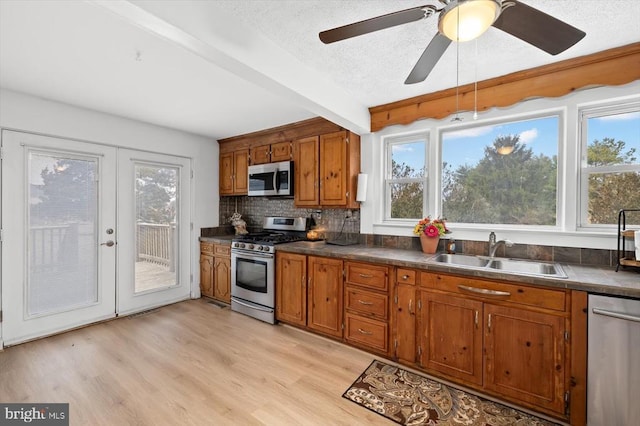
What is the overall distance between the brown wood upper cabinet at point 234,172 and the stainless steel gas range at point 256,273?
0.94 meters

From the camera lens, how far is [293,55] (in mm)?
2096

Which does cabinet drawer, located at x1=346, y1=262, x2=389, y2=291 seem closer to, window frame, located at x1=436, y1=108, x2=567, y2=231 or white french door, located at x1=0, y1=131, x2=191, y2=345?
window frame, located at x1=436, y1=108, x2=567, y2=231

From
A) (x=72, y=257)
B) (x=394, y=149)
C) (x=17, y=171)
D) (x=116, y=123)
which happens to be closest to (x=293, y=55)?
(x=394, y=149)

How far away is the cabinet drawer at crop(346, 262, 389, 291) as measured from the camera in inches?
101

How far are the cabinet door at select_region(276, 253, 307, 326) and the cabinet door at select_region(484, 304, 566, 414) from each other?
1.76 m

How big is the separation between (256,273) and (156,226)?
63.6 inches

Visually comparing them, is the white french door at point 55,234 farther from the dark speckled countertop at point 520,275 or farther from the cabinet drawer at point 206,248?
the dark speckled countertop at point 520,275

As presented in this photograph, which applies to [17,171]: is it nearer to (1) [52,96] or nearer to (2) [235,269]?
(1) [52,96]

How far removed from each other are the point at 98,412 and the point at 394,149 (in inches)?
135

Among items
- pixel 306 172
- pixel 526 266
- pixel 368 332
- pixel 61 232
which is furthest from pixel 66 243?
pixel 526 266

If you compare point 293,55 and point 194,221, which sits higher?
point 293,55

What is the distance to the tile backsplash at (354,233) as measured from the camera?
7.38ft

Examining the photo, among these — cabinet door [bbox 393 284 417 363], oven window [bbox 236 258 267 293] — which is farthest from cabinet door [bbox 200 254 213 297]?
cabinet door [bbox 393 284 417 363]

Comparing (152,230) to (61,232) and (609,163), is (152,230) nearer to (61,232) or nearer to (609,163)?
(61,232)
